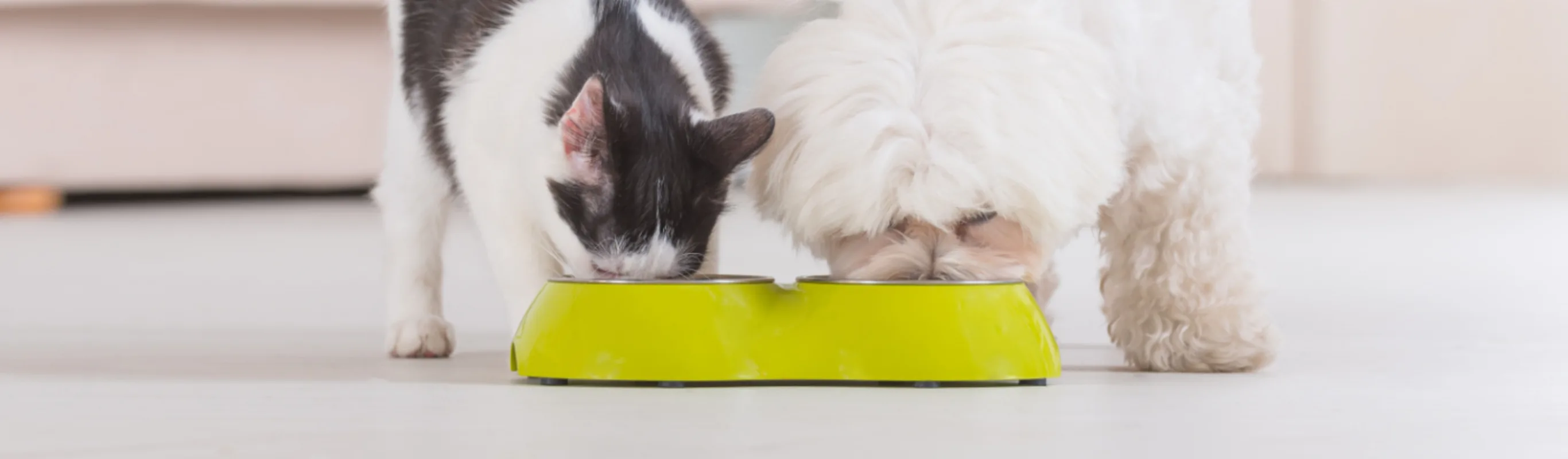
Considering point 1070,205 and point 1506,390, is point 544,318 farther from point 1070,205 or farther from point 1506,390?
point 1506,390

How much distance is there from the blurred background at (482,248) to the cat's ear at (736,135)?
7.0 inches

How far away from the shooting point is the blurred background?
1541 mm

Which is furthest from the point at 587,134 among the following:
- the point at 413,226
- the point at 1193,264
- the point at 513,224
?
the point at 1193,264

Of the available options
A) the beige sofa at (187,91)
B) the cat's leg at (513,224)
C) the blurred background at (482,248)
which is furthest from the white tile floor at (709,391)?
the beige sofa at (187,91)

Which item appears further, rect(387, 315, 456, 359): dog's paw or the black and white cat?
rect(387, 315, 456, 359): dog's paw

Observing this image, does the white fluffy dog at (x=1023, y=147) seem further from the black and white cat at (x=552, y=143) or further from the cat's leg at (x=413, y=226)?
the cat's leg at (x=413, y=226)

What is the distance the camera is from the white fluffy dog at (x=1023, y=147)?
1.69 meters

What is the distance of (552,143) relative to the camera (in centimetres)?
189

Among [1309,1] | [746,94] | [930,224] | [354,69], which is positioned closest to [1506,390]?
[930,224]

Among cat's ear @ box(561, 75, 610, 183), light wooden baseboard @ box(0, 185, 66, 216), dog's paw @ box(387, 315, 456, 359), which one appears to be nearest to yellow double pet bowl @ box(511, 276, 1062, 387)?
cat's ear @ box(561, 75, 610, 183)

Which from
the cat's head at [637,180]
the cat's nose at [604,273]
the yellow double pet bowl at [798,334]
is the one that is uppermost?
the cat's head at [637,180]

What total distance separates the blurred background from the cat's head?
134 mm

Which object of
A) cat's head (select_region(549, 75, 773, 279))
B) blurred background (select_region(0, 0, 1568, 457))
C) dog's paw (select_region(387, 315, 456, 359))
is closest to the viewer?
blurred background (select_region(0, 0, 1568, 457))

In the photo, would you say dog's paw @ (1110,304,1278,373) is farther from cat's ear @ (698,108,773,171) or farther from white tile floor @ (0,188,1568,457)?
cat's ear @ (698,108,773,171)
